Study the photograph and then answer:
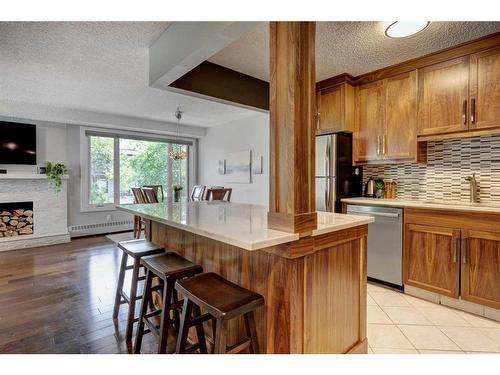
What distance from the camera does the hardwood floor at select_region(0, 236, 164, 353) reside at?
6.13 ft

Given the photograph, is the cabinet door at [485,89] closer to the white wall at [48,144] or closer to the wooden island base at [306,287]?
the wooden island base at [306,287]

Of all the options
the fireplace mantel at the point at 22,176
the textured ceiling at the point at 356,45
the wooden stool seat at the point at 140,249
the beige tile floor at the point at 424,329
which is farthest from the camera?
the fireplace mantel at the point at 22,176

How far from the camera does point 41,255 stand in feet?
13.3

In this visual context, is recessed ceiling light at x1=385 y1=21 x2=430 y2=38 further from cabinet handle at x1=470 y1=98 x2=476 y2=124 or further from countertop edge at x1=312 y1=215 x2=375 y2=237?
countertop edge at x1=312 y1=215 x2=375 y2=237

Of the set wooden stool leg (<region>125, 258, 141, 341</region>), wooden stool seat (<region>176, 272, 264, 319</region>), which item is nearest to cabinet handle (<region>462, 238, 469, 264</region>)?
wooden stool seat (<region>176, 272, 264, 319</region>)

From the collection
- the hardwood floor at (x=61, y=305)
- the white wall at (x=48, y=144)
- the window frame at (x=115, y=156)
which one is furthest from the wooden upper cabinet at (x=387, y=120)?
the white wall at (x=48, y=144)

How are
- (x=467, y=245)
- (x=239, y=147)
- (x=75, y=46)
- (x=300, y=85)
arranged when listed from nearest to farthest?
1. (x=300, y=85)
2. (x=467, y=245)
3. (x=75, y=46)
4. (x=239, y=147)

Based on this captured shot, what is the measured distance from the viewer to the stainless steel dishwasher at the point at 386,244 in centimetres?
265

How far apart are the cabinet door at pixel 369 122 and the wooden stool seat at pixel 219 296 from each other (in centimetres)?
242

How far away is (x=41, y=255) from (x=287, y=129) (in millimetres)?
4492

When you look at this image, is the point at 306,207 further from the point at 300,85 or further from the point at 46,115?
the point at 46,115

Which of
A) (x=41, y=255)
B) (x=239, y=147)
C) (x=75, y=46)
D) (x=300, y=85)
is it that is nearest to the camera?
(x=300, y=85)

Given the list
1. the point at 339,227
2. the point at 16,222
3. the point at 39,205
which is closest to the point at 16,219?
the point at 16,222
